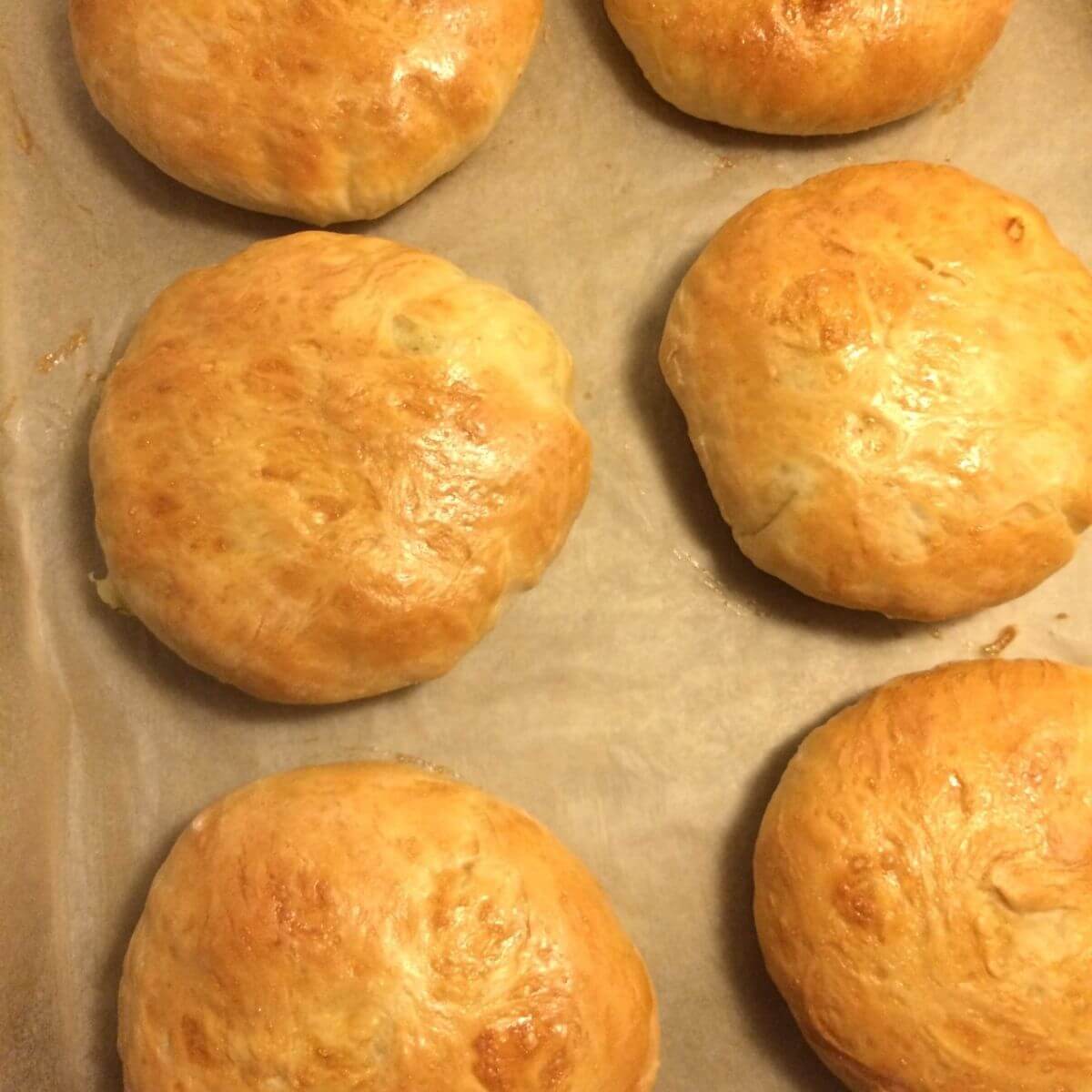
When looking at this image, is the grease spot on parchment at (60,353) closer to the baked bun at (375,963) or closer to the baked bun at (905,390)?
the baked bun at (375,963)

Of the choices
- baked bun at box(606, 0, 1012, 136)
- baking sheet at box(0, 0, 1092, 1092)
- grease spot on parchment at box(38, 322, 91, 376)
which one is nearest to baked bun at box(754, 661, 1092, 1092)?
baking sheet at box(0, 0, 1092, 1092)

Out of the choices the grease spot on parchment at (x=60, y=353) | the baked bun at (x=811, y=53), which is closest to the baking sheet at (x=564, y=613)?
the grease spot on parchment at (x=60, y=353)

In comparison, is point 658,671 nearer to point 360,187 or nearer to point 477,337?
point 477,337

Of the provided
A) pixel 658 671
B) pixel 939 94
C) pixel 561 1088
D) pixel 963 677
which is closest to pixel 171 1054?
pixel 561 1088

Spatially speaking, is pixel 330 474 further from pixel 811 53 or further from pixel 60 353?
pixel 811 53

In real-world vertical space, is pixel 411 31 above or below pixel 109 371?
above

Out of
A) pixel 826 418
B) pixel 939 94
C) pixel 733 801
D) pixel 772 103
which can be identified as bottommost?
pixel 733 801
